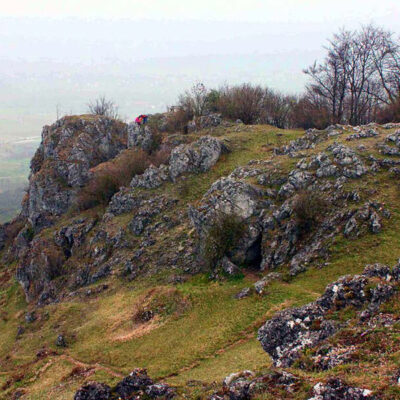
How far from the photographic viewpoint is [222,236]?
35625 millimetres

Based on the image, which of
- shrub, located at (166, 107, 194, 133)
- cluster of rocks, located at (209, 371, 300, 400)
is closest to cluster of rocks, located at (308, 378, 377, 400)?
cluster of rocks, located at (209, 371, 300, 400)

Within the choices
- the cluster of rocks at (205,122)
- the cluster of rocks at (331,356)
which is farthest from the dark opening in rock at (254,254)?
the cluster of rocks at (205,122)

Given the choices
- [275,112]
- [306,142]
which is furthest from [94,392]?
[275,112]

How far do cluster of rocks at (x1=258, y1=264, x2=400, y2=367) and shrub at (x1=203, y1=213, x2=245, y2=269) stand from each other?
15351 millimetres

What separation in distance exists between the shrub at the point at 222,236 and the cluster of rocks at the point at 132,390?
17.8 meters

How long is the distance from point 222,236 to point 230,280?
4080 mm

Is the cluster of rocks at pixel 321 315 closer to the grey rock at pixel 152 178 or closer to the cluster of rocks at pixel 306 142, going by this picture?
the cluster of rocks at pixel 306 142

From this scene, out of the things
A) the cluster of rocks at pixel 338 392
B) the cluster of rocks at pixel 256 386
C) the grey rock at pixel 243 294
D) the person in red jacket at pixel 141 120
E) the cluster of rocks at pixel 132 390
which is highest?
the person in red jacket at pixel 141 120

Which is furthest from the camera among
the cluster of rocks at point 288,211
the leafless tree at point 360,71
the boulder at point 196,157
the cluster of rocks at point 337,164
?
the leafless tree at point 360,71

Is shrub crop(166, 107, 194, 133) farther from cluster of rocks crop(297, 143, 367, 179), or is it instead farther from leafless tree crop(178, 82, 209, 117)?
cluster of rocks crop(297, 143, 367, 179)

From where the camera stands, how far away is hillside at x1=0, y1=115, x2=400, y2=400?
56.2ft

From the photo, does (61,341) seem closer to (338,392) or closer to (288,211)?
(288,211)

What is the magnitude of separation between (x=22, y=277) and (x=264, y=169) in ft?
132

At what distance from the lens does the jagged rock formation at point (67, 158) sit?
68.6 meters
